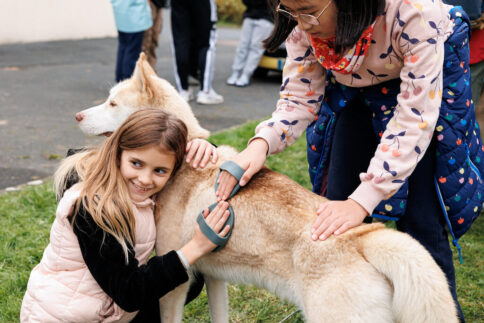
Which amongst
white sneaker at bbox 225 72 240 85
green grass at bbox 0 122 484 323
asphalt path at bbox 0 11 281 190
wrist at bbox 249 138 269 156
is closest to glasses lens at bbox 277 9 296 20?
wrist at bbox 249 138 269 156

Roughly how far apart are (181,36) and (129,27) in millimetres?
758

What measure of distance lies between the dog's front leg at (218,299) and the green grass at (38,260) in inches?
13.1

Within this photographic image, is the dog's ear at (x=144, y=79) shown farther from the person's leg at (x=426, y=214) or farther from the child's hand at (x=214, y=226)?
the person's leg at (x=426, y=214)

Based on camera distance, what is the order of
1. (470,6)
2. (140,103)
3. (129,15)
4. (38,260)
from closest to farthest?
(140,103)
(470,6)
(38,260)
(129,15)

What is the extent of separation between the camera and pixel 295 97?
8.39 feet

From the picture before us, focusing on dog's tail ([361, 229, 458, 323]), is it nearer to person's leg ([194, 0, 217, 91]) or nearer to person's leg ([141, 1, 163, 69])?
person's leg ([194, 0, 217, 91])

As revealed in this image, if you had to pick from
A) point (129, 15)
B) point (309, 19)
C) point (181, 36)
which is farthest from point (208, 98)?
point (309, 19)

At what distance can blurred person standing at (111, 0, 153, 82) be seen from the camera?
7715 millimetres

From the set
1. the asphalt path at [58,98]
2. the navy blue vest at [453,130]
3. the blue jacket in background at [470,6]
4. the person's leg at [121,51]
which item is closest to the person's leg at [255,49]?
the asphalt path at [58,98]

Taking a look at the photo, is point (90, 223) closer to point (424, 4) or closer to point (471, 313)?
point (424, 4)

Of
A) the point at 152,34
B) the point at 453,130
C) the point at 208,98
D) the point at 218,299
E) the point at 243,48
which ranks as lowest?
the point at 208,98

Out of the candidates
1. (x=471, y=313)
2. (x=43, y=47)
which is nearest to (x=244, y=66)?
(x=43, y=47)

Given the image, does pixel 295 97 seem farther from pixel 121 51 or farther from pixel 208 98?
pixel 208 98

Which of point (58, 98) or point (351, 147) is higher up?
point (351, 147)
